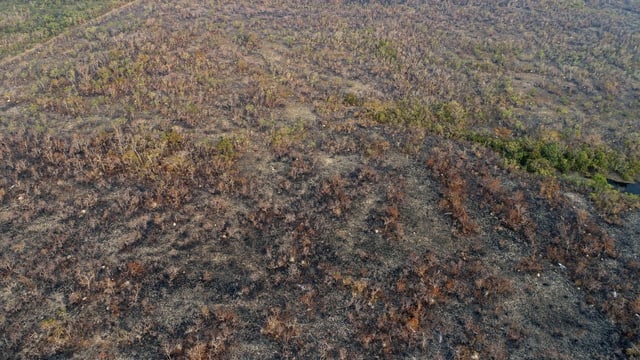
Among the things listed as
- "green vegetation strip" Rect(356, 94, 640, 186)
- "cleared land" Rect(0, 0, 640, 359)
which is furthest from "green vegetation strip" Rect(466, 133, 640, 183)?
"cleared land" Rect(0, 0, 640, 359)

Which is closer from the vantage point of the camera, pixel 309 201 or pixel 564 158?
pixel 309 201

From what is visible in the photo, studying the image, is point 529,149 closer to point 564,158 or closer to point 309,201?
point 564,158

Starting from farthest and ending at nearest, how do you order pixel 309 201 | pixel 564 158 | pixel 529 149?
pixel 529 149 → pixel 564 158 → pixel 309 201

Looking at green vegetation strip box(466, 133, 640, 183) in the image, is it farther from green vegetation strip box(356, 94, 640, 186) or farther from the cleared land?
the cleared land

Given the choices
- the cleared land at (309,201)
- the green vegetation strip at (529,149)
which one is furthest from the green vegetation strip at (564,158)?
the cleared land at (309,201)

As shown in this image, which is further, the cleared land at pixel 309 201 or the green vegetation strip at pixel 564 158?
the green vegetation strip at pixel 564 158

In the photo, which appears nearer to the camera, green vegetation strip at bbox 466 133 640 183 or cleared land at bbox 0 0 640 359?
cleared land at bbox 0 0 640 359

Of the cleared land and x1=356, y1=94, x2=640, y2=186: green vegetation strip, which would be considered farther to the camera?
x1=356, y1=94, x2=640, y2=186: green vegetation strip

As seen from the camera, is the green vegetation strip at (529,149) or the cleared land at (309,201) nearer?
the cleared land at (309,201)

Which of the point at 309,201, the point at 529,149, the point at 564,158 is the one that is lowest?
the point at 564,158

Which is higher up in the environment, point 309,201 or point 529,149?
point 309,201

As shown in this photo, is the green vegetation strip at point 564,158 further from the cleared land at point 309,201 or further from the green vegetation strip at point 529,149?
the cleared land at point 309,201

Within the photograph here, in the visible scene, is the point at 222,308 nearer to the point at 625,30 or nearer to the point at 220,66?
the point at 220,66

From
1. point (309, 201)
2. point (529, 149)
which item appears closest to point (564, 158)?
point (529, 149)
